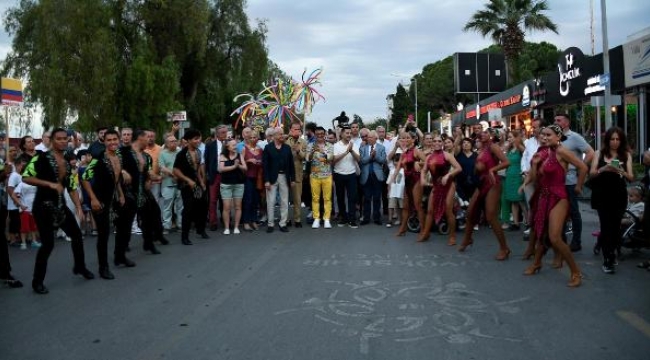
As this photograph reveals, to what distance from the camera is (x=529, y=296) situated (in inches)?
266

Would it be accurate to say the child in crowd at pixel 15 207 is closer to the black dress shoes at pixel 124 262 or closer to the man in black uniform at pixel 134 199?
the man in black uniform at pixel 134 199

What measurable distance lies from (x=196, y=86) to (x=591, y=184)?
30569mm

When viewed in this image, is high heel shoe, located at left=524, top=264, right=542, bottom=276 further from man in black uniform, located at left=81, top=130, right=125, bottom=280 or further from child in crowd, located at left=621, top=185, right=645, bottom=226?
man in black uniform, located at left=81, top=130, right=125, bottom=280

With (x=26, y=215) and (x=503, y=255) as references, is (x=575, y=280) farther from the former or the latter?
(x=26, y=215)

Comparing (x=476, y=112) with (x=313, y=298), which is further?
(x=476, y=112)

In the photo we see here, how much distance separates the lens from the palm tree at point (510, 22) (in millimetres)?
41812

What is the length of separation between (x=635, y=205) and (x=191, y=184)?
664cm

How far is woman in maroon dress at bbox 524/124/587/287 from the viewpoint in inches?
287

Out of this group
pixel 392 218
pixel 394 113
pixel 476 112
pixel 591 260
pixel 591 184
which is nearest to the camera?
pixel 591 184

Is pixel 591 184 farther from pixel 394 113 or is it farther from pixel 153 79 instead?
pixel 394 113

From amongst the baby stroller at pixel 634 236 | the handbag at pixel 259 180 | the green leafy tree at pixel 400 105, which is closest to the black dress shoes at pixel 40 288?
the handbag at pixel 259 180

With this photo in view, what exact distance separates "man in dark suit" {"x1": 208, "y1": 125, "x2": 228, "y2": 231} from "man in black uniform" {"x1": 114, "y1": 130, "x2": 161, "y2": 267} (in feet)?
8.84

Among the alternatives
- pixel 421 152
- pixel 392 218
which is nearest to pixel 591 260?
pixel 421 152

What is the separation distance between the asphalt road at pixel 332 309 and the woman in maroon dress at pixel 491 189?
16.0 inches
